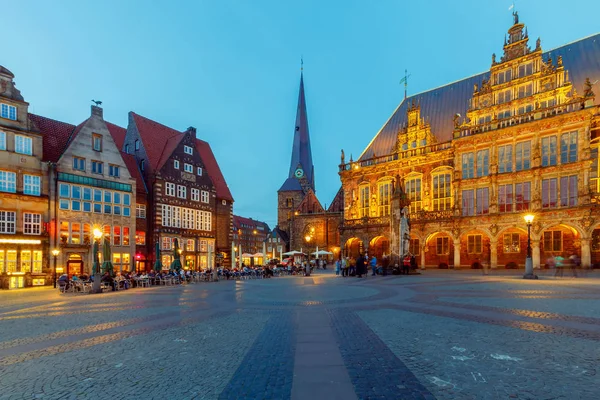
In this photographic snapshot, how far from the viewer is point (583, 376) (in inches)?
193

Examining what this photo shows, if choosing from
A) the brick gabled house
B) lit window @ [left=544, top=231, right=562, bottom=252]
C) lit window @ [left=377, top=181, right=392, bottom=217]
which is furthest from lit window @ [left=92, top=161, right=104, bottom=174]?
lit window @ [left=544, top=231, right=562, bottom=252]

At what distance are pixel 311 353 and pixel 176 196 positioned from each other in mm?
36449

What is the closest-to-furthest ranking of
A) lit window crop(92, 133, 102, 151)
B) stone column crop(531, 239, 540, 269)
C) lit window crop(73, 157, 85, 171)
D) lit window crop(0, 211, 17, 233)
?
lit window crop(0, 211, 17, 233)
lit window crop(73, 157, 85, 171)
stone column crop(531, 239, 540, 269)
lit window crop(92, 133, 102, 151)

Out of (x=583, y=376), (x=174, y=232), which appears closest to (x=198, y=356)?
Answer: (x=583, y=376)

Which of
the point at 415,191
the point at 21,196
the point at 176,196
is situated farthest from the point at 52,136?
the point at 415,191

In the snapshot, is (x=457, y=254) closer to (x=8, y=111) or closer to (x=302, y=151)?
(x=8, y=111)

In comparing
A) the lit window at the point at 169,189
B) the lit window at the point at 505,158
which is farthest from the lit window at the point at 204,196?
the lit window at the point at 505,158

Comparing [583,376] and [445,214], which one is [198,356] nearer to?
[583,376]

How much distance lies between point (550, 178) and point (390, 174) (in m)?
16.6

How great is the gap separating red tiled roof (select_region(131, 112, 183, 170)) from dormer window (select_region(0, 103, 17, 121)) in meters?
12.8

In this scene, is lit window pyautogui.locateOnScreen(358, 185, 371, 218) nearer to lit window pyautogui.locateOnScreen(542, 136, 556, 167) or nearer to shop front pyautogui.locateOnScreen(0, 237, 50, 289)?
lit window pyautogui.locateOnScreen(542, 136, 556, 167)

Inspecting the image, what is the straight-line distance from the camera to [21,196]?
86.8 feet

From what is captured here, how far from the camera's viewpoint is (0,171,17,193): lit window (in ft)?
84.3

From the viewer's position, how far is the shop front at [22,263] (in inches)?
991
